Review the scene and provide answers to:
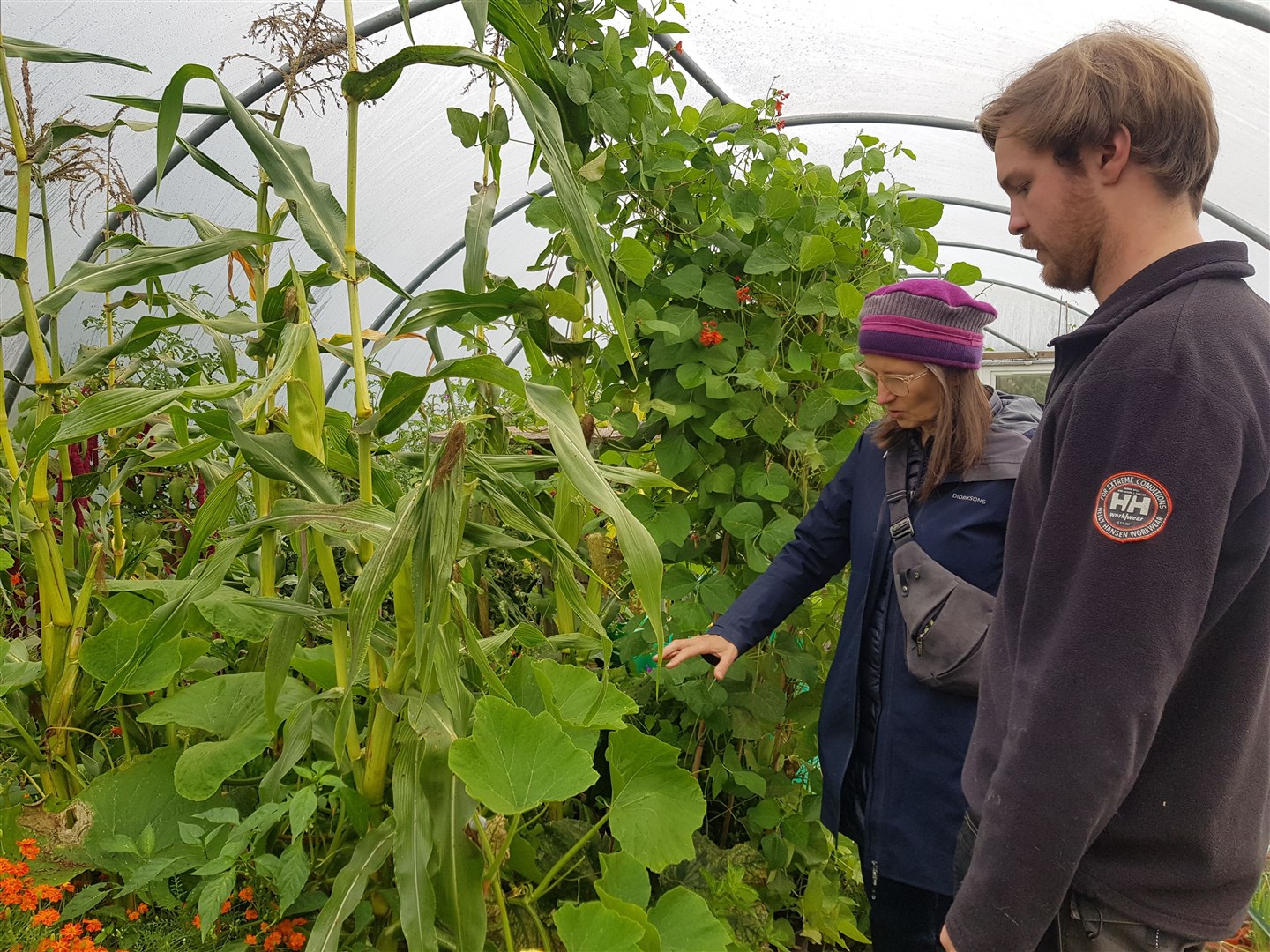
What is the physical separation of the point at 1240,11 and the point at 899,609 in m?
2.10

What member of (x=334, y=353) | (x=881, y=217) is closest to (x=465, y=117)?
(x=334, y=353)

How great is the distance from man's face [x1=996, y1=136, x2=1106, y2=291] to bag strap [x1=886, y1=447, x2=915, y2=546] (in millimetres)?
537

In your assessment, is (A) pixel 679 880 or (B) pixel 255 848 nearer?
(B) pixel 255 848

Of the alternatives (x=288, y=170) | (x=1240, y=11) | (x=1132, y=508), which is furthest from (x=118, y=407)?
(x=1240, y=11)

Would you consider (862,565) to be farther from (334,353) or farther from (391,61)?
(391,61)

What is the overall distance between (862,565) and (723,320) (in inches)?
22.0

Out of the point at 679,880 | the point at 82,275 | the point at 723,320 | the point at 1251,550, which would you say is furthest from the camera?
the point at 723,320

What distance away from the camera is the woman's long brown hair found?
1320 millimetres

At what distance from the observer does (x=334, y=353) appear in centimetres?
118

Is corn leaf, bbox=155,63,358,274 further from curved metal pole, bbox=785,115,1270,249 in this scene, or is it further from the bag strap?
curved metal pole, bbox=785,115,1270,249

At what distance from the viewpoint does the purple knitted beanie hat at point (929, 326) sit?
52.7 inches

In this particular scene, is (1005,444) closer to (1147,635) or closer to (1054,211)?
(1054,211)

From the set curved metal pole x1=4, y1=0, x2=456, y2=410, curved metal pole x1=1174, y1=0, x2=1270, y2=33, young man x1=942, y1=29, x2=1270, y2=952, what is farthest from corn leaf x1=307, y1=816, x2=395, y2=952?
curved metal pole x1=1174, y1=0, x2=1270, y2=33

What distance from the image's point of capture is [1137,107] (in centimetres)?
77
